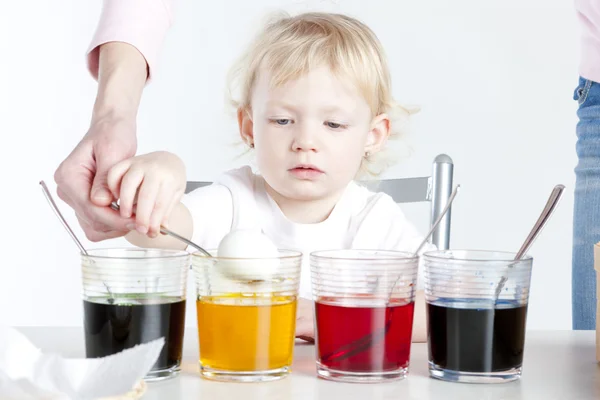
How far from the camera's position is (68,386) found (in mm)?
736

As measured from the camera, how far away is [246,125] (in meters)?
1.73

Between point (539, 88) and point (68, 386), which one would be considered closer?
point (68, 386)

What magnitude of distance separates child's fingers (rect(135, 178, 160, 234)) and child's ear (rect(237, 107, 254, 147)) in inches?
28.5

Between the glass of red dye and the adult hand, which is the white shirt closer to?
the adult hand

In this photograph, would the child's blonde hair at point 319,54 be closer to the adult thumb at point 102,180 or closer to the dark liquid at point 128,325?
the adult thumb at point 102,180

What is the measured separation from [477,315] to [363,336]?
115 mm

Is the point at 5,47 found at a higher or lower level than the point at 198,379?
higher

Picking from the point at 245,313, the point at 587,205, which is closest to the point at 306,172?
the point at 587,205

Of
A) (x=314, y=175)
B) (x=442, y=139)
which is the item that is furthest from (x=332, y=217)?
(x=442, y=139)

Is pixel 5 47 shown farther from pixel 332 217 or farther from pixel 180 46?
pixel 332 217

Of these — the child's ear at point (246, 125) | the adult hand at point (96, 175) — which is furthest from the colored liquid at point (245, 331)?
the child's ear at point (246, 125)

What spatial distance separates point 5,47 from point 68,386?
3340mm

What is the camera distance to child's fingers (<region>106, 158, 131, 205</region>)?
1023 mm

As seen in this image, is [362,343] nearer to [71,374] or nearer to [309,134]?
[71,374]
